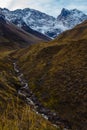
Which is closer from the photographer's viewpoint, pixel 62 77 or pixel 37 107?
pixel 37 107

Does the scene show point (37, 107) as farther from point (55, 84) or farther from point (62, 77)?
point (62, 77)

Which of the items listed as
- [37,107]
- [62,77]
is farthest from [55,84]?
[37,107]

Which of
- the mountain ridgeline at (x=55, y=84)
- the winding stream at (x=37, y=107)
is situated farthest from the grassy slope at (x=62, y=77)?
the winding stream at (x=37, y=107)

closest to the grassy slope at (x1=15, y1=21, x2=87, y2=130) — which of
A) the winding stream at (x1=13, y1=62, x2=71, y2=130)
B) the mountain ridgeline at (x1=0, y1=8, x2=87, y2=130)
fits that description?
the mountain ridgeline at (x1=0, y1=8, x2=87, y2=130)

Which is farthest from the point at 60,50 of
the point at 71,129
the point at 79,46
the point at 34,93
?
the point at 71,129

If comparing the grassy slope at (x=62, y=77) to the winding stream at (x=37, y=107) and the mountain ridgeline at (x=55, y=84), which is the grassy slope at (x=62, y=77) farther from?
the winding stream at (x=37, y=107)

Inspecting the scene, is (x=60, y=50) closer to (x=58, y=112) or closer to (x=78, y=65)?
(x=78, y=65)
